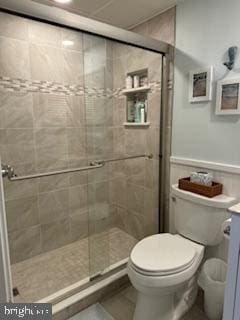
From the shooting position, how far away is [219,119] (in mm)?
1583

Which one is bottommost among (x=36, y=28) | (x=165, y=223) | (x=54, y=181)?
(x=165, y=223)

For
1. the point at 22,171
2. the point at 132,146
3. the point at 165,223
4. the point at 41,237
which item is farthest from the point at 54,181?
the point at 165,223

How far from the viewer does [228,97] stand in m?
1.50

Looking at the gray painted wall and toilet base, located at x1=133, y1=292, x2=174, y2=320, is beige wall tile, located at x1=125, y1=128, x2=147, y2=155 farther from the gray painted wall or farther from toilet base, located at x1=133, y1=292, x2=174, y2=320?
toilet base, located at x1=133, y1=292, x2=174, y2=320

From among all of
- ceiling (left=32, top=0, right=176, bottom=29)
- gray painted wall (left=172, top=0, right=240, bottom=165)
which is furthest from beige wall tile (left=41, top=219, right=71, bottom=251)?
ceiling (left=32, top=0, right=176, bottom=29)

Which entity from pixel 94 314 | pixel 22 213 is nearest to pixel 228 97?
pixel 94 314

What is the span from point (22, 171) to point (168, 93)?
139cm

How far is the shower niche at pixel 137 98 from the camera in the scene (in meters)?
2.12

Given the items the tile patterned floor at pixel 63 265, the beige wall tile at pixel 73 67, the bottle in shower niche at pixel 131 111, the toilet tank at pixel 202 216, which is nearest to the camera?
the toilet tank at pixel 202 216

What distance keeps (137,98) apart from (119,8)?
A: 753mm

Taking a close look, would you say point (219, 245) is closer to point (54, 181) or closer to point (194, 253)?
point (194, 253)

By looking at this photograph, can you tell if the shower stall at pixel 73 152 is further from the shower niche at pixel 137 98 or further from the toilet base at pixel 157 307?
the toilet base at pixel 157 307

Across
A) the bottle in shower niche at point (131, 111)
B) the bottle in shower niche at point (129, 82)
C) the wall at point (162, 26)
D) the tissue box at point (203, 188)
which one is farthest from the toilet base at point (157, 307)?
the wall at point (162, 26)

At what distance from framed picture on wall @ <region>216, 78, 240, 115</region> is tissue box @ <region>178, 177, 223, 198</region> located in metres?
0.50
